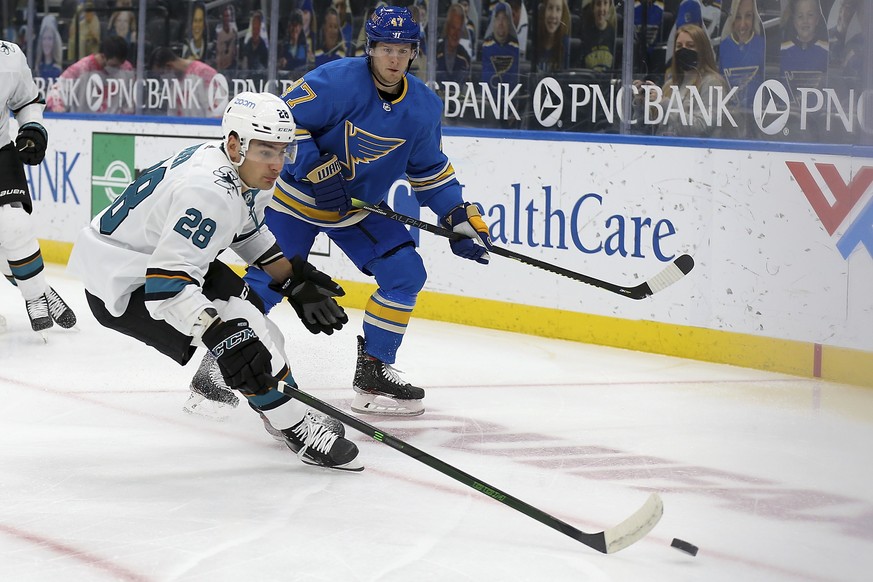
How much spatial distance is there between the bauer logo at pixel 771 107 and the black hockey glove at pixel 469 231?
4.78ft

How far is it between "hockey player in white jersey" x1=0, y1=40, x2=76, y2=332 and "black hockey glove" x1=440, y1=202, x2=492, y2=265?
1756 mm

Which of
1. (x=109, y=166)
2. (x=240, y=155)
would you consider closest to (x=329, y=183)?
(x=240, y=155)

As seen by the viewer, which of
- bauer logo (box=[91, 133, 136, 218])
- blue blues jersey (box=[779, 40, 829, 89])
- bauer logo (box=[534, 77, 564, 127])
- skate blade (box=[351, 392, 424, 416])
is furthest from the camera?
bauer logo (box=[91, 133, 136, 218])

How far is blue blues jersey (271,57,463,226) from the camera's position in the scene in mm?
3520

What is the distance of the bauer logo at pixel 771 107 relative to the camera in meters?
4.55

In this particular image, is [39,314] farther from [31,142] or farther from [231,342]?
[231,342]

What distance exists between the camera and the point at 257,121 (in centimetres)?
272

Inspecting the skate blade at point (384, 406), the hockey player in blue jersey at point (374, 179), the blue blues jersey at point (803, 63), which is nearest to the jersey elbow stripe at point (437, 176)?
the hockey player in blue jersey at point (374, 179)

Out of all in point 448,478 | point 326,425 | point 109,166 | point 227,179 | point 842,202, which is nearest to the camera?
point 227,179

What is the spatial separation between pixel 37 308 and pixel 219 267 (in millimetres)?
1989

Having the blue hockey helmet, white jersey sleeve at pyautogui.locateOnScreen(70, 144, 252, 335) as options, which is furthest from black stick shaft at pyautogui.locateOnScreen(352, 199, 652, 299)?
white jersey sleeve at pyautogui.locateOnScreen(70, 144, 252, 335)

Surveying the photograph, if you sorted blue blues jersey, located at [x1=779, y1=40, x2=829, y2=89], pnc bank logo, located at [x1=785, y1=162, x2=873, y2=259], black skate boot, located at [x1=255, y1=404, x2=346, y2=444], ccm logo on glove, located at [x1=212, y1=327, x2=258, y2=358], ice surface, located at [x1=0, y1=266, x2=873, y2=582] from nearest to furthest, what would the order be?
ice surface, located at [x1=0, y1=266, x2=873, y2=582] < ccm logo on glove, located at [x1=212, y1=327, x2=258, y2=358] < black skate boot, located at [x1=255, y1=404, x2=346, y2=444] < pnc bank logo, located at [x1=785, y1=162, x2=873, y2=259] < blue blues jersey, located at [x1=779, y1=40, x2=829, y2=89]

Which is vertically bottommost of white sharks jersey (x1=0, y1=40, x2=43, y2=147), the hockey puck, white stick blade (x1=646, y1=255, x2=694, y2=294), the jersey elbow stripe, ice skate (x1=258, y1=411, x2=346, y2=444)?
the hockey puck

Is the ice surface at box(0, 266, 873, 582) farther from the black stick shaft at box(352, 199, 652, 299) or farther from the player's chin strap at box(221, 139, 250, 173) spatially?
the player's chin strap at box(221, 139, 250, 173)
